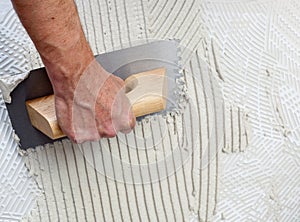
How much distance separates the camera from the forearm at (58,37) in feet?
1.72

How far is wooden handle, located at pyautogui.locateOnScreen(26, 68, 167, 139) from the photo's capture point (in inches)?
24.7

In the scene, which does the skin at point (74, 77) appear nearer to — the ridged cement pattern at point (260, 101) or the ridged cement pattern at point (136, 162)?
the ridged cement pattern at point (136, 162)

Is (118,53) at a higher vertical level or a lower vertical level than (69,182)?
higher

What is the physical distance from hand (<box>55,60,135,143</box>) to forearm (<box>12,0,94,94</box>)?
11 mm

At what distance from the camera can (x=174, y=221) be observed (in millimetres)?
733

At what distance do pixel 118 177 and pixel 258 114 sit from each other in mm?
217

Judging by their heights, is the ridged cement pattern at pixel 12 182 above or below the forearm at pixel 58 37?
below

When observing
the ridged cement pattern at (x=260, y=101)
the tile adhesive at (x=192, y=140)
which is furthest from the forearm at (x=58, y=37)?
the ridged cement pattern at (x=260, y=101)

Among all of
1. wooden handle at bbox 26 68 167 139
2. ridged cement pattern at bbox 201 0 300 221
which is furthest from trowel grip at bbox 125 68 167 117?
ridged cement pattern at bbox 201 0 300 221

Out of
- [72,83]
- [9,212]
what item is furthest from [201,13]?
[9,212]

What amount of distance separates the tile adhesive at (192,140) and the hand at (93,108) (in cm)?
8

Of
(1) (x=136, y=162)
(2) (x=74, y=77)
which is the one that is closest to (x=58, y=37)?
(2) (x=74, y=77)

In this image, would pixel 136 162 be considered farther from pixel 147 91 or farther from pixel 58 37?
pixel 58 37

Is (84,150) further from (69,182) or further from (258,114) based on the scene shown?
(258,114)
